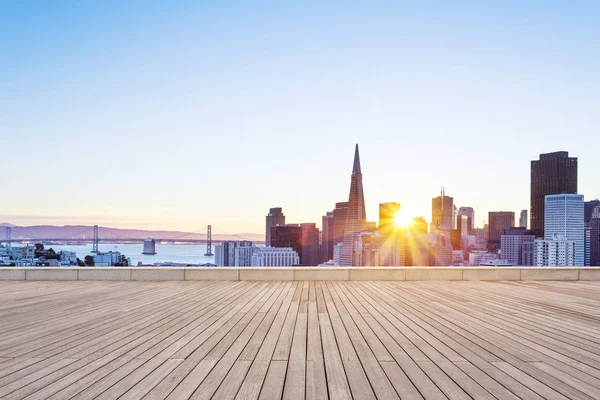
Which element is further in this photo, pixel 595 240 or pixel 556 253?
pixel 556 253

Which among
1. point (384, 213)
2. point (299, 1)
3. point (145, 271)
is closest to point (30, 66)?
point (299, 1)

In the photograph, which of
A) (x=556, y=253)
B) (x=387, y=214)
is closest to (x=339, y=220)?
(x=387, y=214)

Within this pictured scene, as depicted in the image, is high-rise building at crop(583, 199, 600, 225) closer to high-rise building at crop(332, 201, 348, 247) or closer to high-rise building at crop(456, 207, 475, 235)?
high-rise building at crop(332, 201, 348, 247)

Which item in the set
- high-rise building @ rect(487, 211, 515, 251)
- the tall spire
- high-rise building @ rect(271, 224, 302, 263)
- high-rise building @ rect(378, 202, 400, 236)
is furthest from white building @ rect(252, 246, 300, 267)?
high-rise building @ rect(487, 211, 515, 251)

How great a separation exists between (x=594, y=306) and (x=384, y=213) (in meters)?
142

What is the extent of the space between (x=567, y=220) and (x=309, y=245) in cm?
5965

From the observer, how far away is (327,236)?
5256 inches

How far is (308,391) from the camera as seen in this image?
2562mm

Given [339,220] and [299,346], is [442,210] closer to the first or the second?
[339,220]

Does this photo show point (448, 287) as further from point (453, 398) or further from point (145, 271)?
point (145, 271)

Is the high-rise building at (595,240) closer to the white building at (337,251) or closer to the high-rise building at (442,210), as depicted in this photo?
the white building at (337,251)

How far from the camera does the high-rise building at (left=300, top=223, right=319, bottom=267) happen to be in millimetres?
93688

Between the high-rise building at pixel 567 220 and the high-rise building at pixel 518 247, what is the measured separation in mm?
4072

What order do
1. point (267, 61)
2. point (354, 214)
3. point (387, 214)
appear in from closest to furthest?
point (267, 61)
point (354, 214)
point (387, 214)
